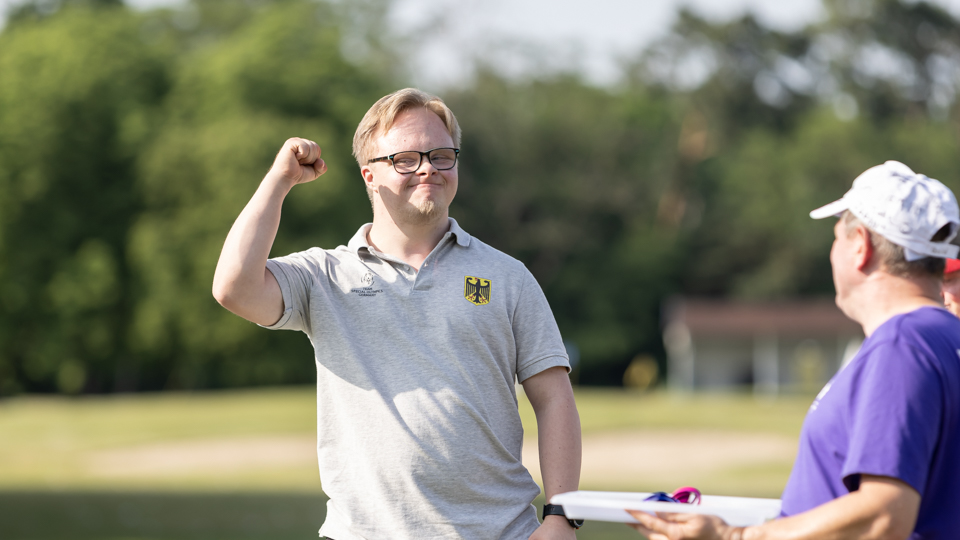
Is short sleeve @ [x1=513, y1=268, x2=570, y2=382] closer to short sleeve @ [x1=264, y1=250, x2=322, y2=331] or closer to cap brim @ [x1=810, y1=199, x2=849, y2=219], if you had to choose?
short sleeve @ [x1=264, y1=250, x2=322, y2=331]

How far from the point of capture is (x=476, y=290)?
334 centimetres

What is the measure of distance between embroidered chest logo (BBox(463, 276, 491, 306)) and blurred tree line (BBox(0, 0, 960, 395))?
29973 millimetres

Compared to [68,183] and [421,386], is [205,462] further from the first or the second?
[421,386]

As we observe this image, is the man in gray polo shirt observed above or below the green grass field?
above

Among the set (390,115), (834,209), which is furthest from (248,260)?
(834,209)

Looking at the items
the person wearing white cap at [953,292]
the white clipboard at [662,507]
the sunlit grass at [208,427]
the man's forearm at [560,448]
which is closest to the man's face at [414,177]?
the man's forearm at [560,448]

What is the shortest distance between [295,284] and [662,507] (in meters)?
1.39

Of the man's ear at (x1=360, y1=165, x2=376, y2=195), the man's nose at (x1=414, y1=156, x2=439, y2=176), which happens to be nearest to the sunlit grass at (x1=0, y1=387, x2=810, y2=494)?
the man's ear at (x1=360, y1=165, x2=376, y2=195)

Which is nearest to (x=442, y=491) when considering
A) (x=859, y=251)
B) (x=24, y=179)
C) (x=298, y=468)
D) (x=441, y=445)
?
(x=441, y=445)

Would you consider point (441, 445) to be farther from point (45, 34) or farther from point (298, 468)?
point (45, 34)

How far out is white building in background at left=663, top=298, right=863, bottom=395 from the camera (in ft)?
143

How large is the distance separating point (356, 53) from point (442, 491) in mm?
49288

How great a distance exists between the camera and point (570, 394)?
3416mm

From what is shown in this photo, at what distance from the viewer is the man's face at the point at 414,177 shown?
3.41 metres
